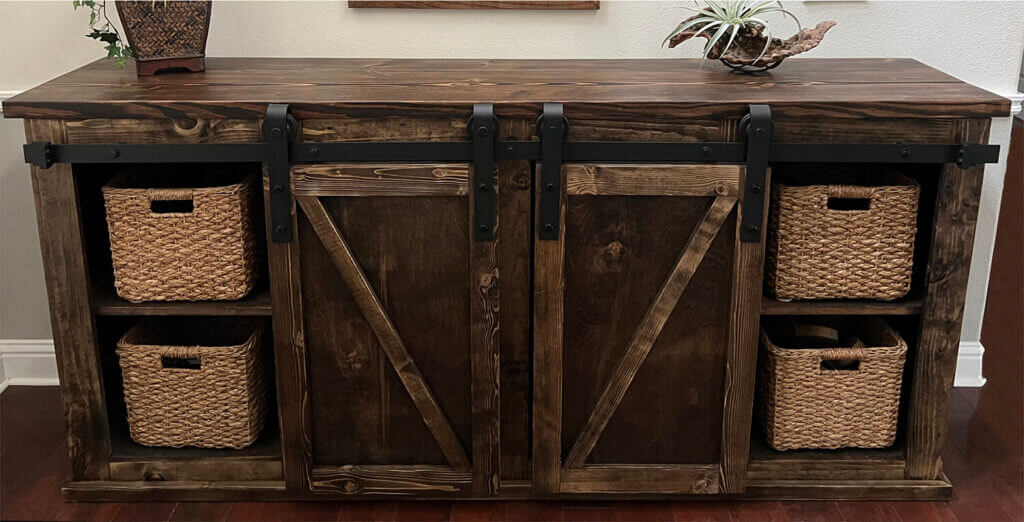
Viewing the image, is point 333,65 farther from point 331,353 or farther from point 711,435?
point 711,435

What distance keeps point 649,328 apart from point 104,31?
1817 millimetres

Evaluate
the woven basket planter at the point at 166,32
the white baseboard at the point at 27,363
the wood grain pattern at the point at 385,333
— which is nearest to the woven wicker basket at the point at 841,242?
the wood grain pattern at the point at 385,333

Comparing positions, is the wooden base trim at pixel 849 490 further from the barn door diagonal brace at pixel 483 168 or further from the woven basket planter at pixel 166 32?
the woven basket planter at pixel 166 32

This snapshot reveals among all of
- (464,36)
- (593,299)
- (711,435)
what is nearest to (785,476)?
(711,435)

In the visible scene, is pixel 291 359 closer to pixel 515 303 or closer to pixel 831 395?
pixel 515 303

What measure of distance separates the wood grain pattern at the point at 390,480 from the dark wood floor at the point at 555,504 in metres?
0.06

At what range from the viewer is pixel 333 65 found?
2938mm

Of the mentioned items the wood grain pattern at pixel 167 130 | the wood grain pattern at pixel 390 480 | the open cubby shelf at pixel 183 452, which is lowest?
the wood grain pattern at pixel 390 480

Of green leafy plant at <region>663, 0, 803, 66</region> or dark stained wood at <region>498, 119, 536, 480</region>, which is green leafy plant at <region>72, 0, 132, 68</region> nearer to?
dark stained wood at <region>498, 119, 536, 480</region>

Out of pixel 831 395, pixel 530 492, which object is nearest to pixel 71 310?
pixel 530 492

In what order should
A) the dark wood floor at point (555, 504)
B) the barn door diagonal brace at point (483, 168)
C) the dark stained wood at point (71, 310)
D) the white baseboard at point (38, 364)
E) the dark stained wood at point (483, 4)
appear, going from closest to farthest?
the barn door diagonal brace at point (483, 168), the dark stained wood at point (71, 310), the dark wood floor at point (555, 504), the dark stained wood at point (483, 4), the white baseboard at point (38, 364)

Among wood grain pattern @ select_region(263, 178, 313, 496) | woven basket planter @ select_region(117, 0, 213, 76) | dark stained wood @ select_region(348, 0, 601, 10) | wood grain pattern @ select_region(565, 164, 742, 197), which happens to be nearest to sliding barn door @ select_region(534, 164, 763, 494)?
wood grain pattern @ select_region(565, 164, 742, 197)

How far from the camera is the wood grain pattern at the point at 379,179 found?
247 centimetres

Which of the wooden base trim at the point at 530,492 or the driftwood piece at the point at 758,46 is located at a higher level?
the driftwood piece at the point at 758,46
